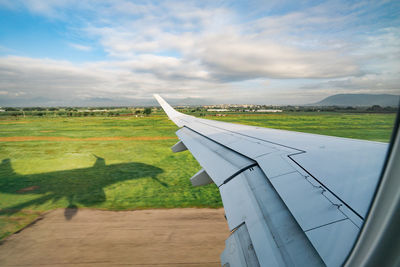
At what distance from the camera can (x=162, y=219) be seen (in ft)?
18.7

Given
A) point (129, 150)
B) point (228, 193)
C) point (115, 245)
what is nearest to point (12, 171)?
point (129, 150)

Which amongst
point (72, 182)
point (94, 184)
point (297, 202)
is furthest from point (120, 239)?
point (72, 182)

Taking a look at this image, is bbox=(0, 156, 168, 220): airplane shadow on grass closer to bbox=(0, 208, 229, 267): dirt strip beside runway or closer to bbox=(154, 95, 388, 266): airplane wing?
bbox=(0, 208, 229, 267): dirt strip beside runway

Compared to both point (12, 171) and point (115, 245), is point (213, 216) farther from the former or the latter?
point (12, 171)

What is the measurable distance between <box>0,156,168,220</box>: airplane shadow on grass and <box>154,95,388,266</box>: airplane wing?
623 cm

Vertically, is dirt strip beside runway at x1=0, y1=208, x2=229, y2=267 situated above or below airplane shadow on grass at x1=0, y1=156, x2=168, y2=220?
below

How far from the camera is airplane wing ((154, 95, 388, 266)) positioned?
3.81ft

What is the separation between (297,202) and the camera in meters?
1.51

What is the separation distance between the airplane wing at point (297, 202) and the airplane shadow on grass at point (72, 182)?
6230mm

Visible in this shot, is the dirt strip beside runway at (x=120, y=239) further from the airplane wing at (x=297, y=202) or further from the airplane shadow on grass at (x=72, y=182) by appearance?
the airplane wing at (x=297, y=202)

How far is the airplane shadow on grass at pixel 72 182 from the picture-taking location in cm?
679

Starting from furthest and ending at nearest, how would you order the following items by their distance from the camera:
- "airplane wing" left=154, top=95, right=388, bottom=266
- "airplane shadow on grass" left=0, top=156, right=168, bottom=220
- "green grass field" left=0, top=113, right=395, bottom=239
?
"airplane shadow on grass" left=0, top=156, right=168, bottom=220
"green grass field" left=0, top=113, right=395, bottom=239
"airplane wing" left=154, top=95, right=388, bottom=266

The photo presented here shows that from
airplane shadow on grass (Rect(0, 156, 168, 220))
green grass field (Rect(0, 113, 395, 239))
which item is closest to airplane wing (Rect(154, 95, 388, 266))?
green grass field (Rect(0, 113, 395, 239))

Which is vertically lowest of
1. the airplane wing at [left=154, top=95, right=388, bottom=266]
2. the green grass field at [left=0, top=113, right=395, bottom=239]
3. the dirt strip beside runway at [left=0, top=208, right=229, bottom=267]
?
the dirt strip beside runway at [left=0, top=208, right=229, bottom=267]
